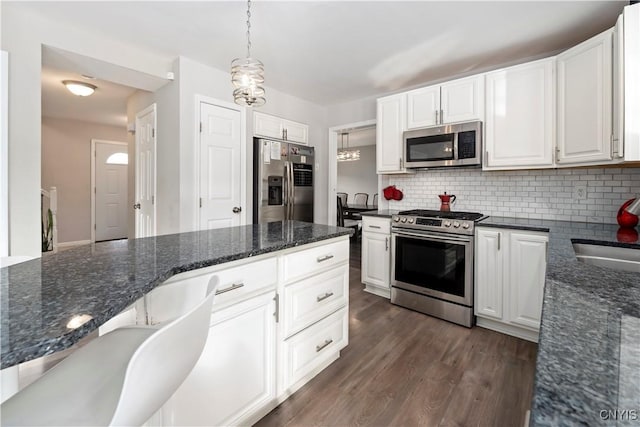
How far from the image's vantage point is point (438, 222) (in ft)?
8.86

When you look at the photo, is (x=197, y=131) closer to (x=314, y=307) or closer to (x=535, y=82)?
(x=314, y=307)

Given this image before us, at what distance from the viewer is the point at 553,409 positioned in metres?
0.35

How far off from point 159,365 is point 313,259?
112cm

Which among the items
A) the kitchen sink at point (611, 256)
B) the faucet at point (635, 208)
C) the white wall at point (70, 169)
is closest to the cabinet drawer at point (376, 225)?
the kitchen sink at point (611, 256)

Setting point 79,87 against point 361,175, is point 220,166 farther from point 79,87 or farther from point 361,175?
point 361,175

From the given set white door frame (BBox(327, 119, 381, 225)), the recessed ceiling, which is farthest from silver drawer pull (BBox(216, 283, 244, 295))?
the recessed ceiling

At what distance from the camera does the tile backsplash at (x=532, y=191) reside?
8.00 ft

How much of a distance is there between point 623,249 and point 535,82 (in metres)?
1.54

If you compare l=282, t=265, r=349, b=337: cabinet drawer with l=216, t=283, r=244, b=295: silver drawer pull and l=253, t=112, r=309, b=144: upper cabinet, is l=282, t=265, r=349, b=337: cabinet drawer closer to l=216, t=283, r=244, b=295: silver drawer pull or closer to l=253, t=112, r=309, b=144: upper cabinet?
l=216, t=283, r=244, b=295: silver drawer pull

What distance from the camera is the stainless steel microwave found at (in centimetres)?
276

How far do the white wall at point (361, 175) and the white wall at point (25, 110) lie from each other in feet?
23.1

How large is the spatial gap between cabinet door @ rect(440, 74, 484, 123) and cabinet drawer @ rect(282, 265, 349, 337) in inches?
77.5

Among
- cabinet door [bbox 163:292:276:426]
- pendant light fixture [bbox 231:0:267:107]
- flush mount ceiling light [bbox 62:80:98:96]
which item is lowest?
cabinet door [bbox 163:292:276:426]

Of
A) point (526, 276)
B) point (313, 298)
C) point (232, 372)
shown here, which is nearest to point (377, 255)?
point (526, 276)
